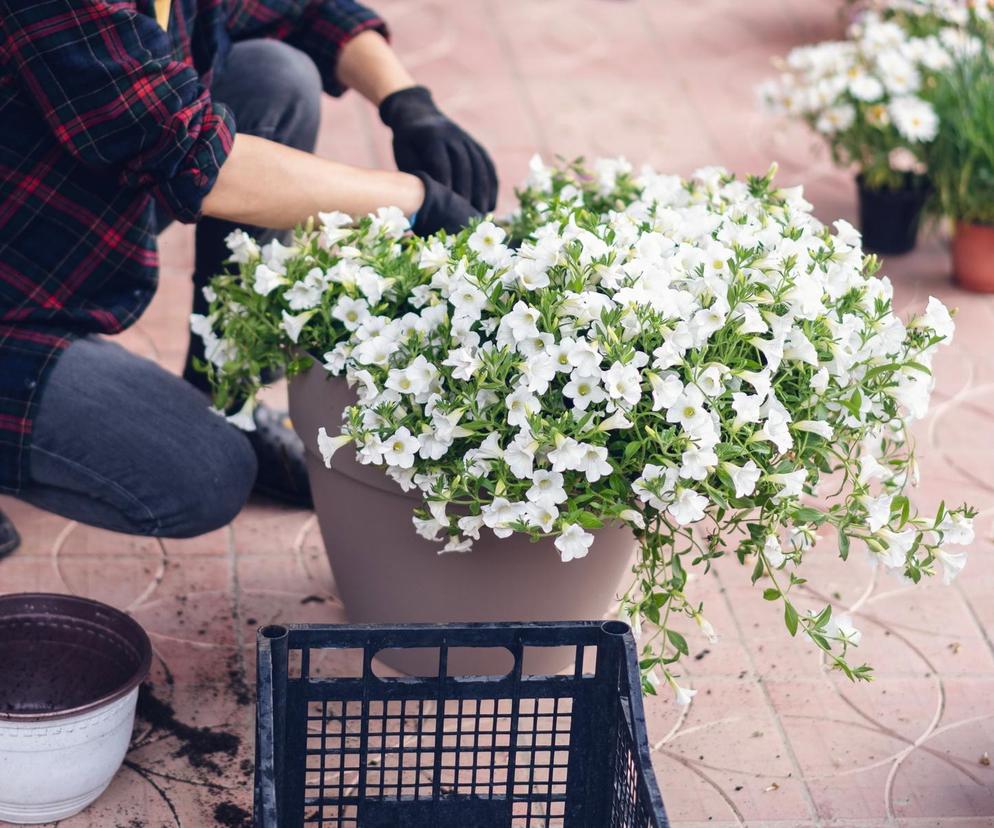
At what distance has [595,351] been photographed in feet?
4.75

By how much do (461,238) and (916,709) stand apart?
88cm

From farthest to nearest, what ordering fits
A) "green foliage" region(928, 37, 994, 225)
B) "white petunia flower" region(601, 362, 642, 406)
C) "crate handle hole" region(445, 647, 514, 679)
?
"green foliage" region(928, 37, 994, 225) → "crate handle hole" region(445, 647, 514, 679) → "white petunia flower" region(601, 362, 642, 406)

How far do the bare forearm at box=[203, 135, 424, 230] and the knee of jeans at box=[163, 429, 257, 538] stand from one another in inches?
11.8

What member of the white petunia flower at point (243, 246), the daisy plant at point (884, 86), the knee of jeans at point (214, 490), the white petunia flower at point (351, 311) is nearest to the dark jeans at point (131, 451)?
the knee of jeans at point (214, 490)

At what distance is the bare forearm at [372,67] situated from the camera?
2.10 m

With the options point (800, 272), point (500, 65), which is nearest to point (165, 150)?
point (800, 272)

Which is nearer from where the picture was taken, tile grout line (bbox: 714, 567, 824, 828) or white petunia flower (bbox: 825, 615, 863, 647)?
white petunia flower (bbox: 825, 615, 863, 647)

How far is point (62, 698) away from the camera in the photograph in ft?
5.60

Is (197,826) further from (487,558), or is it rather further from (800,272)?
(800,272)

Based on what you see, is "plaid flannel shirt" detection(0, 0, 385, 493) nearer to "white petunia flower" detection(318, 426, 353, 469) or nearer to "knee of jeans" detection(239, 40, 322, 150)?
"knee of jeans" detection(239, 40, 322, 150)

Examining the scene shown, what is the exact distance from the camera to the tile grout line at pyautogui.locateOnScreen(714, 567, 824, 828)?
1732mm

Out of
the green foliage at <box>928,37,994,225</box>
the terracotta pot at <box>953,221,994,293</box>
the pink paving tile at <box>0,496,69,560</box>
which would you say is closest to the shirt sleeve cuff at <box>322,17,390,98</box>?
the pink paving tile at <box>0,496,69,560</box>

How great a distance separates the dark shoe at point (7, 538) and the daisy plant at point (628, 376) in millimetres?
655

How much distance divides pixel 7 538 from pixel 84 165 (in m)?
0.66
